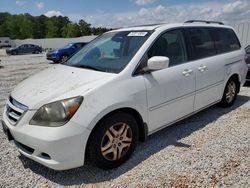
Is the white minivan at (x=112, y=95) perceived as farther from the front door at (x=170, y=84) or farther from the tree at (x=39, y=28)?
the tree at (x=39, y=28)

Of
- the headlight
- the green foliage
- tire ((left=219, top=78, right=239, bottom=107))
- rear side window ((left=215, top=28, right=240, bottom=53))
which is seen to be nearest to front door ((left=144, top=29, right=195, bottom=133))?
the headlight

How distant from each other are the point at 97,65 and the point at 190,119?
7.42ft

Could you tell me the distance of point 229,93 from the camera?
5391mm

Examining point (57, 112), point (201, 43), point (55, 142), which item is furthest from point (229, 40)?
point (55, 142)

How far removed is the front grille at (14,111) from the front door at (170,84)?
5.06 feet

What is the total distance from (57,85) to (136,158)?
1408mm

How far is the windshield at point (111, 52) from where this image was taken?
11.2ft

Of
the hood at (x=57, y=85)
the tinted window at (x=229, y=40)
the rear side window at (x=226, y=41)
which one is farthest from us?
the tinted window at (x=229, y=40)

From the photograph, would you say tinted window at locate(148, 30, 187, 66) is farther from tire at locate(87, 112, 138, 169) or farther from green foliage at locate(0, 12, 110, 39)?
green foliage at locate(0, 12, 110, 39)

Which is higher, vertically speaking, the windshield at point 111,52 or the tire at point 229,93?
the windshield at point 111,52

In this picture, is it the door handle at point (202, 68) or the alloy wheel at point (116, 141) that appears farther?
the door handle at point (202, 68)

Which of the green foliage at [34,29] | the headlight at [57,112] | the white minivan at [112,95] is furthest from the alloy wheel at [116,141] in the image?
the green foliage at [34,29]

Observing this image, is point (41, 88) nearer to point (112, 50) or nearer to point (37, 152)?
point (37, 152)

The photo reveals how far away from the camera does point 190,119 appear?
484 centimetres
